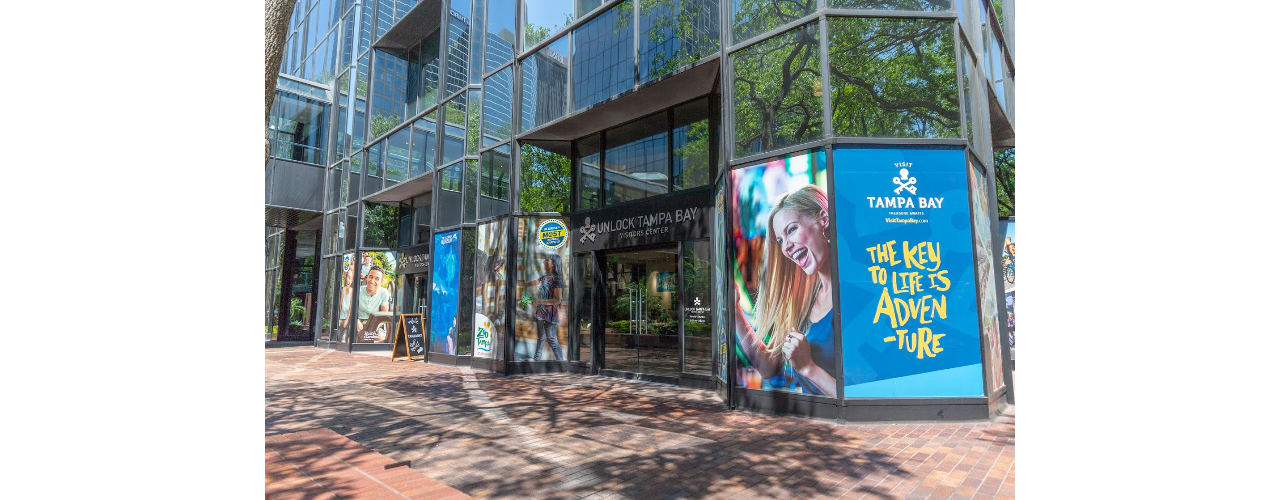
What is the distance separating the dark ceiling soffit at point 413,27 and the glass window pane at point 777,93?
12626 millimetres

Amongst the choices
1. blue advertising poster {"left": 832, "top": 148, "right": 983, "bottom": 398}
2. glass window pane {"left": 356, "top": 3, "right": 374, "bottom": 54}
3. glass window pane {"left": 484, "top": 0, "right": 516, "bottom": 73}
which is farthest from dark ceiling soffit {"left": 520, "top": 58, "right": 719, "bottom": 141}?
glass window pane {"left": 356, "top": 3, "right": 374, "bottom": 54}

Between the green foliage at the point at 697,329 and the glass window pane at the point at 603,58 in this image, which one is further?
the glass window pane at the point at 603,58

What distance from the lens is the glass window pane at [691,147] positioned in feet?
33.7

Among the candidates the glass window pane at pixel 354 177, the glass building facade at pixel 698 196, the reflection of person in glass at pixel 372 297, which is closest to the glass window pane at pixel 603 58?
the glass building facade at pixel 698 196

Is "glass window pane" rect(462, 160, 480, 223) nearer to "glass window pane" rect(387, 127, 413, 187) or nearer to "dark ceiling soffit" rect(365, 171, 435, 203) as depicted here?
"dark ceiling soffit" rect(365, 171, 435, 203)

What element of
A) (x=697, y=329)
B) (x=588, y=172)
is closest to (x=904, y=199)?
(x=697, y=329)

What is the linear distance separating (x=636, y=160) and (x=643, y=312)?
9.50 ft

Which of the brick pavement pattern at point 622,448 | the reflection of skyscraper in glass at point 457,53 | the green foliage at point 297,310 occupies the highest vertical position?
the reflection of skyscraper in glass at point 457,53

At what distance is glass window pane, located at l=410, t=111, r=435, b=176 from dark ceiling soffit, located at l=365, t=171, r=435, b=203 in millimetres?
237

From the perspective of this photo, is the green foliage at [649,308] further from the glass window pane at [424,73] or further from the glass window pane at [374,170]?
the glass window pane at [374,170]
